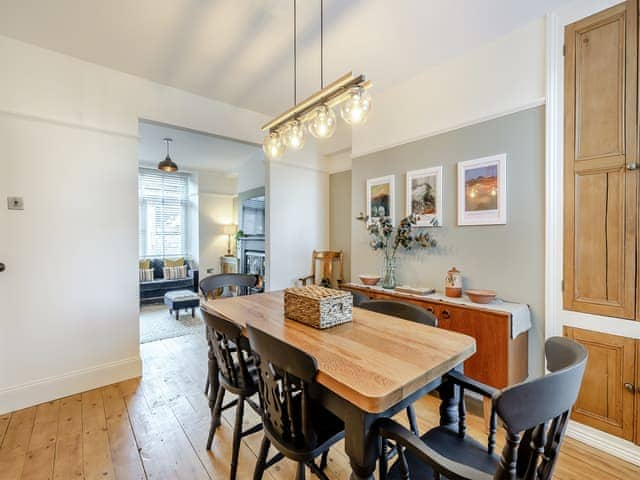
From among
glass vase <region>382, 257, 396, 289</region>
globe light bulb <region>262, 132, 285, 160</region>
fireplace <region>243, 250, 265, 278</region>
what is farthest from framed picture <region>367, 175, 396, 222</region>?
fireplace <region>243, 250, 265, 278</region>

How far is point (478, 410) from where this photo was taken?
2213mm

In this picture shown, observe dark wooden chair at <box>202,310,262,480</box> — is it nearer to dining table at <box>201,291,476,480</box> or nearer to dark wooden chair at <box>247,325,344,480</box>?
dining table at <box>201,291,476,480</box>

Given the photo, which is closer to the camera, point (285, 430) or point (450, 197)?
point (285, 430)

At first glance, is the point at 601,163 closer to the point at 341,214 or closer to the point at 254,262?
the point at 341,214

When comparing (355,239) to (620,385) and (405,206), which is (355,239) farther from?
Result: (620,385)

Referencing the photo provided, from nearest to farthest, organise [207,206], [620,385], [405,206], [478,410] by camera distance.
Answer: [620,385]
[478,410]
[405,206]
[207,206]

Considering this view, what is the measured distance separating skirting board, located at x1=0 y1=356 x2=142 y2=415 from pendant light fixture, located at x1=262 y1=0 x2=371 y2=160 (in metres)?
2.35

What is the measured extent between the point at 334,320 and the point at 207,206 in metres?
6.13

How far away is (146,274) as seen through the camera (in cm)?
597

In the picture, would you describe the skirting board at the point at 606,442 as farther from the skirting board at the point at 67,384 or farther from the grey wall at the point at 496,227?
the skirting board at the point at 67,384

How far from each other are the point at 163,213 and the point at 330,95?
631 cm

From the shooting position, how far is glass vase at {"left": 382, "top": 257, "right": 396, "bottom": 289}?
111 inches

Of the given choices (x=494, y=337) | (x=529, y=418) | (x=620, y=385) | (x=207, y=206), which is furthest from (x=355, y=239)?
(x=207, y=206)

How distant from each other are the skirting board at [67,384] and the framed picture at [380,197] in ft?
9.03
